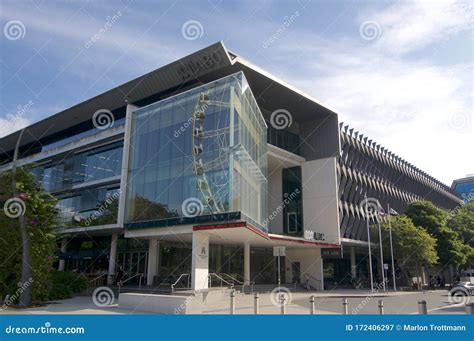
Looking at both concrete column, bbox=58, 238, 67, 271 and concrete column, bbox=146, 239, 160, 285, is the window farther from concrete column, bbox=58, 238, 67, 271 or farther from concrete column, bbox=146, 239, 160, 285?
concrete column, bbox=58, 238, 67, 271

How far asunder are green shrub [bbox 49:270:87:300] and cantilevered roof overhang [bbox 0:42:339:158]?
14711 millimetres

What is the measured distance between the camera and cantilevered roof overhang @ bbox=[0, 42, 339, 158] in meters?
28.9

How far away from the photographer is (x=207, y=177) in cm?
2381

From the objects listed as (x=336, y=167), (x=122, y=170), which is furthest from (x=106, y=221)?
(x=336, y=167)

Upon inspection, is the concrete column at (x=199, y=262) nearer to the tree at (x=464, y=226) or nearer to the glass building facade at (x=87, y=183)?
the glass building facade at (x=87, y=183)

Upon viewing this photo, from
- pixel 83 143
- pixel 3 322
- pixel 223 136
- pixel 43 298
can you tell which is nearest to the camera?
pixel 3 322

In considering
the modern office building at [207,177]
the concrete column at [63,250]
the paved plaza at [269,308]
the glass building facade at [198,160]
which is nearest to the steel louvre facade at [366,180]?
the modern office building at [207,177]

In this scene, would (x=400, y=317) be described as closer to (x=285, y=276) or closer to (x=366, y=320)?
(x=366, y=320)

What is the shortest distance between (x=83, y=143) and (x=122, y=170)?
8488 mm

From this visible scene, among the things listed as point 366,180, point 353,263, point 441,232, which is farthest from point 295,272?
Result: point 441,232

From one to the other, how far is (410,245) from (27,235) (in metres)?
34.0

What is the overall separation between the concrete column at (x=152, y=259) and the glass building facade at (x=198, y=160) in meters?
3.15

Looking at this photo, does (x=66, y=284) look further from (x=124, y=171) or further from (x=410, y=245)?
(x=410, y=245)

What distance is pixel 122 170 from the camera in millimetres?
30281
